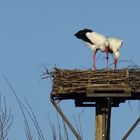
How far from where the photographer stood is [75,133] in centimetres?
732

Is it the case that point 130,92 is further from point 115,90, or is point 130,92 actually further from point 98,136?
point 98,136

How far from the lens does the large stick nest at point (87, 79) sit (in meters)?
7.45

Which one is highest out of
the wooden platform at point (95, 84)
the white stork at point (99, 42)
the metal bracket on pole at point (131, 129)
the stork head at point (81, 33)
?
the stork head at point (81, 33)

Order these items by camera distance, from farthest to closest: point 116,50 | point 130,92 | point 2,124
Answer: point 116,50
point 2,124
point 130,92

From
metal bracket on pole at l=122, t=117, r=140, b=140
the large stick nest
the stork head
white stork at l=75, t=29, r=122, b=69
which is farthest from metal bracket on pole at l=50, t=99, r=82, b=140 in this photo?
the stork head

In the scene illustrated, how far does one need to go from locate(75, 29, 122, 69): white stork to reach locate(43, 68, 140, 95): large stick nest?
36.7 inches

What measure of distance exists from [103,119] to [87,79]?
0.57 meters

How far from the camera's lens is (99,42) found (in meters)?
8.95

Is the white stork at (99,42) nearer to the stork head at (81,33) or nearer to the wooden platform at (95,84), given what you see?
the stork head at (81,33)

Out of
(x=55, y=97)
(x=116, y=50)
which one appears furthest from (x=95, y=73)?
(x=116, y=50)

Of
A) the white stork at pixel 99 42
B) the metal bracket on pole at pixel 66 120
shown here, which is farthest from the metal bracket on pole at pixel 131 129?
Result: the white stork at pixel 99 42

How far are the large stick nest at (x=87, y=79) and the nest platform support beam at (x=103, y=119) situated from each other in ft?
0.98

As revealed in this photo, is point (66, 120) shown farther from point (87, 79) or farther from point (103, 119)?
point (87, 79)

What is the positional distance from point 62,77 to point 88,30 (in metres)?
1.82
